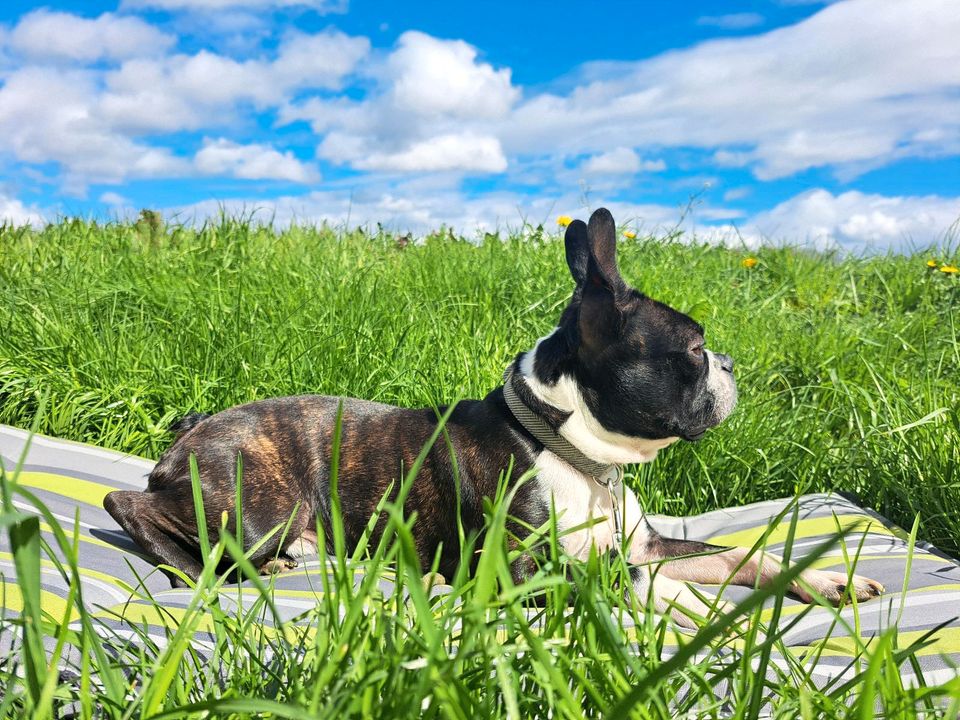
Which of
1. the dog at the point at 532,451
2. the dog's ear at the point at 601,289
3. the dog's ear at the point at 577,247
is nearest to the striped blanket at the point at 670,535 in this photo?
the dog at the point at 532,451

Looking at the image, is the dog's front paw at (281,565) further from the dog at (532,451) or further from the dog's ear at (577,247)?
the dog's ear at (577,247)

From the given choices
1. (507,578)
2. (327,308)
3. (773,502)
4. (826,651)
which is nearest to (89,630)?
(507,578)

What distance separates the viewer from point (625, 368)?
306 cm

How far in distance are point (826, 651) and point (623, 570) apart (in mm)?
977

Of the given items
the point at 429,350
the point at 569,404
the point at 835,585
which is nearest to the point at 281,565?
the point at 569,404

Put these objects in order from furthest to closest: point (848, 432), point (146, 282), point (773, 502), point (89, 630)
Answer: point (146, 282), point (848, 432), point (773, 502), point (89, 630)

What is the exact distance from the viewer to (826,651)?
233cm

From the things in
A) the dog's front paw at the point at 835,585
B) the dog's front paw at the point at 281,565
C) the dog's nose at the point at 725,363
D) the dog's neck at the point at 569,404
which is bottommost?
the dog's front paw at the point at 281,565

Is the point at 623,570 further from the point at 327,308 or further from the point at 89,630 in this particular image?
the point at 327,308

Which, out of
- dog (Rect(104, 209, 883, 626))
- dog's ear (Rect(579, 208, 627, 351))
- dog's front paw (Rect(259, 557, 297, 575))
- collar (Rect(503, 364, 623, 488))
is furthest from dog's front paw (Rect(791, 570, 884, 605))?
dog's front paw (Rect(259, 557, 297, 575))

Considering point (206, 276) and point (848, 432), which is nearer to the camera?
point (848, 432)

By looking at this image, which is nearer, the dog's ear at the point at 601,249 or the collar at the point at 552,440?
the dog's ear at the point at 601,249

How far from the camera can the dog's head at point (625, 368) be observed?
304cm

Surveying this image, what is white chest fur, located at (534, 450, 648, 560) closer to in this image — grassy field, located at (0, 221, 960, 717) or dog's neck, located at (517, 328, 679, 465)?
dog's neck, located at (517, 328, 679, 465)
